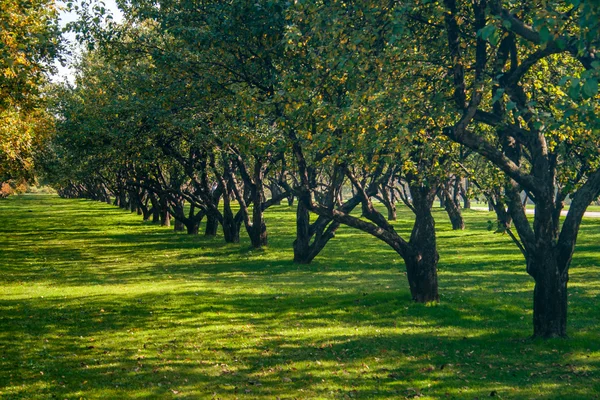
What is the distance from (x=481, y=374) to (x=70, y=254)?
28215mm

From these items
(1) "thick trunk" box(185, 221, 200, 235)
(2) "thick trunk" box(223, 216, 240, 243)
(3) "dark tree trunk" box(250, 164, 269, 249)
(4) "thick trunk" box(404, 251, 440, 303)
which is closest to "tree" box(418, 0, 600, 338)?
(4) "thick trunk" box(404, 251, 440, 303)

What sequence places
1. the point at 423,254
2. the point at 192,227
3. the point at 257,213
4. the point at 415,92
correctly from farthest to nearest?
the point at 192,227
the point at 257,213
the point at 423,254
the point at 415,92

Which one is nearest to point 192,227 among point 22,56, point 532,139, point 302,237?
point 302,237

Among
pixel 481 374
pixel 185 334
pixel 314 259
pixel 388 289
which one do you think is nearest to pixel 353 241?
pixel 314 259

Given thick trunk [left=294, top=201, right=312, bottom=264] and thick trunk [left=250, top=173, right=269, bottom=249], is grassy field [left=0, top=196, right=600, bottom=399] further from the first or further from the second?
thick trunk [left=250, top=173, right=269, bottom=249]

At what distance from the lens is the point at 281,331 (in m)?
17.1

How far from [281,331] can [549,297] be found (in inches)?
245

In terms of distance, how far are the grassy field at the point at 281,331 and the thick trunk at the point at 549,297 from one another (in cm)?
38

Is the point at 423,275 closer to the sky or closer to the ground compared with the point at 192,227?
closer to the ground

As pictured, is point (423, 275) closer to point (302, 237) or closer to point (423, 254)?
point (423, 254)

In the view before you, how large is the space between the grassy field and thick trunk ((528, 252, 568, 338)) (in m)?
0.38

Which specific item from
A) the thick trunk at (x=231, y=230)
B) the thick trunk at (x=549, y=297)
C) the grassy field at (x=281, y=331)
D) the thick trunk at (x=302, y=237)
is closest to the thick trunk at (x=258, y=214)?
the grassy field at (x=281, y=331)

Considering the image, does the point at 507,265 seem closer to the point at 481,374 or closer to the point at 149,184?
the point at 481,374

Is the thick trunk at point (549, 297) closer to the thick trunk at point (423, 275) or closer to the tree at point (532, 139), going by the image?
the tree at point (532, 139)
